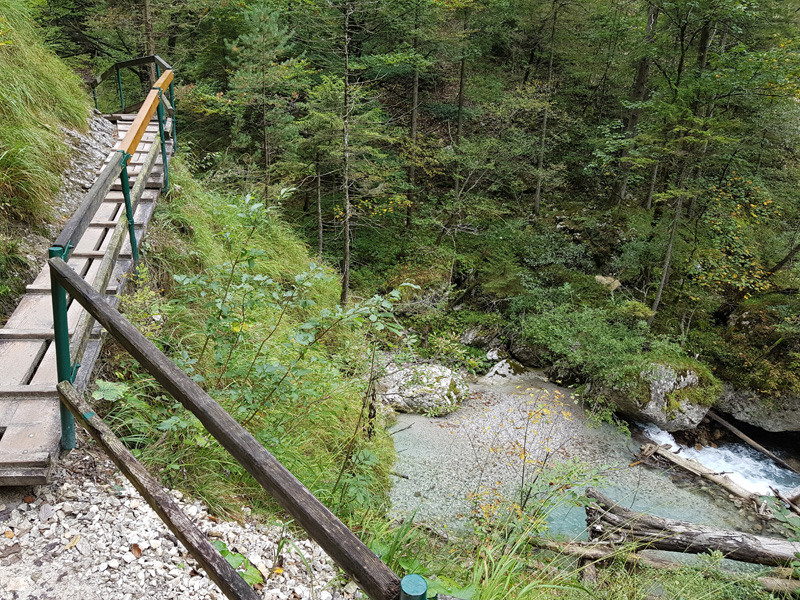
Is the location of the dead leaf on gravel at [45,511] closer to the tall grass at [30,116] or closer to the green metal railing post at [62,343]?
the green metal railing post at [62,343]

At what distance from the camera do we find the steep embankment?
3689mm

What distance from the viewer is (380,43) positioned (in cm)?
1462

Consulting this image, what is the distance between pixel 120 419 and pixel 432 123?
1662 cm

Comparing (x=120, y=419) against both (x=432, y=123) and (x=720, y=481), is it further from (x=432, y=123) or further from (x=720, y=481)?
(x=432, y=123)

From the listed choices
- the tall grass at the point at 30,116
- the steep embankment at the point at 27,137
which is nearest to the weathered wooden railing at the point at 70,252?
the steep embankment at the point at 27,137

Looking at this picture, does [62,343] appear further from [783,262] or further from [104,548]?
[783,262]

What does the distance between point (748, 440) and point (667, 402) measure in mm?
1924

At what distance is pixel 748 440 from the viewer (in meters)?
9.77

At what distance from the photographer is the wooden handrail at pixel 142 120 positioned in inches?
145

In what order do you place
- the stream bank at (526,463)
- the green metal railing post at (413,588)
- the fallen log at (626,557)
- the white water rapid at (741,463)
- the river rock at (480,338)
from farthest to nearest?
the river rock at (480,338) < the white water rapid at (741,463) < the stream bank at (526,463) < the fallen log at (626,557) < the green metal railing post at (413,588)

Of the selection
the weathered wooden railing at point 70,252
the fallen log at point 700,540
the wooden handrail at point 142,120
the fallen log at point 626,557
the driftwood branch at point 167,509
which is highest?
the wooden handrail at point 142,120

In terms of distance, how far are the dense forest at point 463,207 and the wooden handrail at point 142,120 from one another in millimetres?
1051

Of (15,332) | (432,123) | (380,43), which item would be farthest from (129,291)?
(432,123)

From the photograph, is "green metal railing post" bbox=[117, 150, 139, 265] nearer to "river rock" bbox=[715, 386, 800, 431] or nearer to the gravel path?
the gravel path
